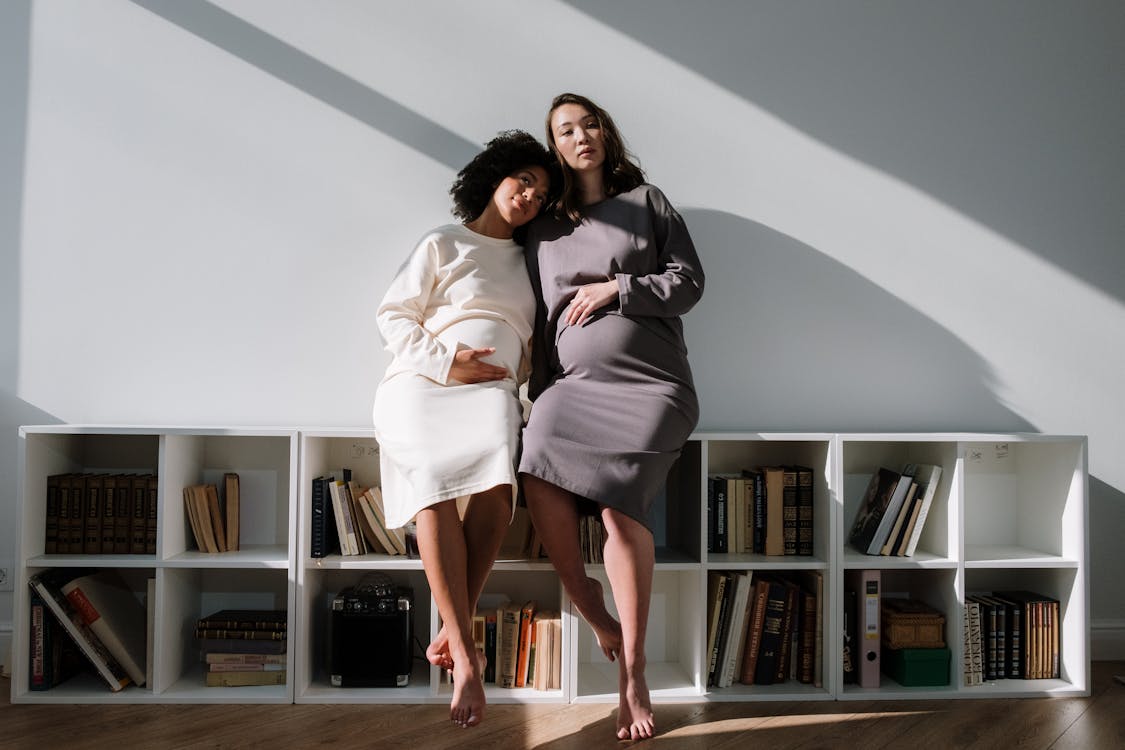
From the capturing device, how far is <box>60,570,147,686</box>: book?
226 centimetres

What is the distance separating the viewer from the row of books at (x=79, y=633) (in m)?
2.23

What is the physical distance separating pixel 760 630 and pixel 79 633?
1830 mm

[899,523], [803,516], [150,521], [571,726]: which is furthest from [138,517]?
[899,523]

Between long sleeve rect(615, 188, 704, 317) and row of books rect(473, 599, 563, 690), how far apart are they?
35.0 inches

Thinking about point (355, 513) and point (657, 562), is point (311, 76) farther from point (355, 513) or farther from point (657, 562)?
point (657, 562)

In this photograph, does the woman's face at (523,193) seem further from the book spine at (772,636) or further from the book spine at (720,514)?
the book spine at (772,636)

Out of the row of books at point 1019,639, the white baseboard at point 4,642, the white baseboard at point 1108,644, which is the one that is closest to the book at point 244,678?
the white baseboard at point 4,642

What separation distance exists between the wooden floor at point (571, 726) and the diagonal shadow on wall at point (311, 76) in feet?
5.24

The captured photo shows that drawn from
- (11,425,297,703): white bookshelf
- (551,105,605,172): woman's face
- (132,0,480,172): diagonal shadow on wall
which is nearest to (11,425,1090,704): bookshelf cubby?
(11,425,297,703): white bookshelf

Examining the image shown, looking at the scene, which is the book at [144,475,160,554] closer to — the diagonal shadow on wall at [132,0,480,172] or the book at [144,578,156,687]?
the book at [144,578,156,687]

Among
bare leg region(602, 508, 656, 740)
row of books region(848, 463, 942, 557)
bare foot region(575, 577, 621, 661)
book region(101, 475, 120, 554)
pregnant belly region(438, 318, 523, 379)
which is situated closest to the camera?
bare leg region(602, 508, 656, 740)

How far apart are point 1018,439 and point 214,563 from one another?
7.32 feet

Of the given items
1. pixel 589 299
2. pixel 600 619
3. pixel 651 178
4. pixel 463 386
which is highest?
pixel 651 178

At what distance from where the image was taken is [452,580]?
2.01m
